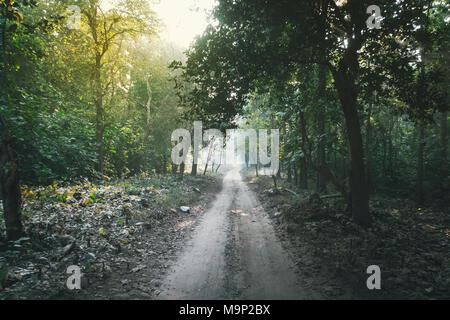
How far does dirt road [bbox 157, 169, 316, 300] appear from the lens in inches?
225

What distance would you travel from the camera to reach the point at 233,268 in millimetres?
7113

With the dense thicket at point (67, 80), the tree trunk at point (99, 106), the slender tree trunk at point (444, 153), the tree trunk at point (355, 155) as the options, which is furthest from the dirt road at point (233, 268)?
the slender tree trunk at point (444, 153)

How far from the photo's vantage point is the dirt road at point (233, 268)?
5.71 meters

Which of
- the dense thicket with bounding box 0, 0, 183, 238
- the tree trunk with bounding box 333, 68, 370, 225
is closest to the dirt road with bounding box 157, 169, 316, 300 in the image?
the tree trunk with bounding box 333, 68, 370, 225

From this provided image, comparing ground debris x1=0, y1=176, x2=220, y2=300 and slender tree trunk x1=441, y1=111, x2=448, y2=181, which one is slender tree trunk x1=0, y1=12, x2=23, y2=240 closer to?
ground debris x1=0, y1=176, x2=220, y2=300

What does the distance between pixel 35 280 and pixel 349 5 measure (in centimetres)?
1165

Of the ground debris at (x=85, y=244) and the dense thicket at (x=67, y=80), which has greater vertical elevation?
the dense thicket at (x=67, y=80)

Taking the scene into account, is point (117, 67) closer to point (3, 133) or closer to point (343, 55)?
point (3, 133)

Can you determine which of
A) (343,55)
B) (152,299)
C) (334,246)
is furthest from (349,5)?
(152,299)

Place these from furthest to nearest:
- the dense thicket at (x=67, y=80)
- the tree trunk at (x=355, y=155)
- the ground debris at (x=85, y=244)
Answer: the dense thicket at (x=67, y=80), the tree trunk at (x=355, y=155), the ground debris at (x=85, y=244)

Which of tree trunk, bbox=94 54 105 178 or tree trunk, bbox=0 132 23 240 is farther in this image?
tree trunk, bbox=94 54 105 178

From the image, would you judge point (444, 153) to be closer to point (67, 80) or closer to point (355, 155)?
point (355, 155)

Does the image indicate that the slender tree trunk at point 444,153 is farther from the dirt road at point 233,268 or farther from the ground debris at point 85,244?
the ground debris at point 85,244

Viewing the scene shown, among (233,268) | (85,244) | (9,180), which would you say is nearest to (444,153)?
(233,268)
